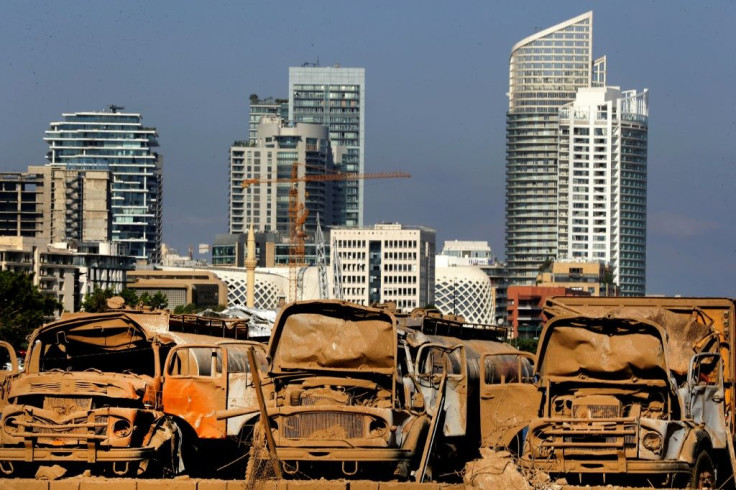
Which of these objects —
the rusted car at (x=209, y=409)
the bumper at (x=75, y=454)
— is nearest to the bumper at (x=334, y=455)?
the bumper at (x=75, y=454)

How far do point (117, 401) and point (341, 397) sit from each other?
9.89 ft

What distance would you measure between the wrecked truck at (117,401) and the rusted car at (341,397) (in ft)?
2.51

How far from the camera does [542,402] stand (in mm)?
24969

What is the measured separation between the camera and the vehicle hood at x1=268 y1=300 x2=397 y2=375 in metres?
25.4

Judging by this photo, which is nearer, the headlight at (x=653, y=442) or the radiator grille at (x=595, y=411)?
the headlight at (x=653, y=442)

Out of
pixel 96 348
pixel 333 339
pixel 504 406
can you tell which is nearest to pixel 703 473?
pixel 504 406

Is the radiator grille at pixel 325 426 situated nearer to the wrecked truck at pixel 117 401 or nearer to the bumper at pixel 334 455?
the bumper at pixel 334 455

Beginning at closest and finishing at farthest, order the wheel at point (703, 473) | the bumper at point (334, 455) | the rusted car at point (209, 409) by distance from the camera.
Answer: the bumper at point (334, 455) → the wheel at point (703, 473) → the rusted car at point (209, 409)

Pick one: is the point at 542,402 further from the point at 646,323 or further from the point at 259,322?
the point at 259,322

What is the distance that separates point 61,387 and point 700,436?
834 cm

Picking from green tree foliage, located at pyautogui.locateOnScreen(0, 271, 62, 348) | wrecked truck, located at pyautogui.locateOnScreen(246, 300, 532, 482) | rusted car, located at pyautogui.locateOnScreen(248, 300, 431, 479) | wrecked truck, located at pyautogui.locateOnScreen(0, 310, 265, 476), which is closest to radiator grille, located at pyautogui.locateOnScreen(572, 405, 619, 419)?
wrecked truck, located at pyautogui.locateOnScreen(246, 300, 532, 482)

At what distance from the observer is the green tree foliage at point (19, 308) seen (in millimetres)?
115750

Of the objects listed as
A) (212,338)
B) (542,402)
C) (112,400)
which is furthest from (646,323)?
(212,338)

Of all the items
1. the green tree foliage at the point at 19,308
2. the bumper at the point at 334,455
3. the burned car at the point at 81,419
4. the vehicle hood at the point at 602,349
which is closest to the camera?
the bumper at the point at 334,455
